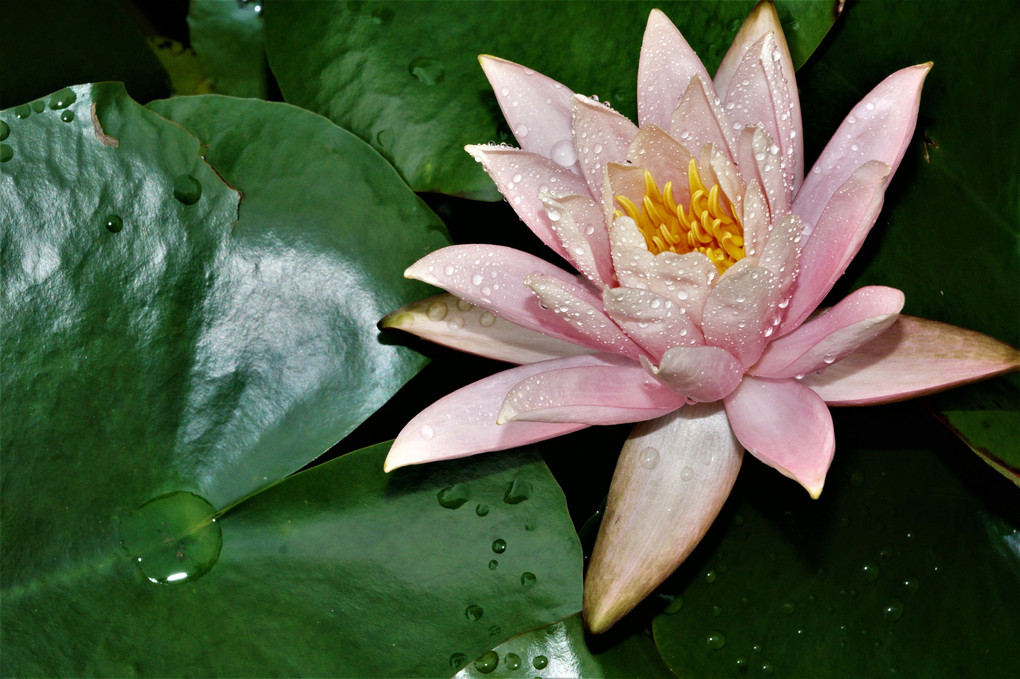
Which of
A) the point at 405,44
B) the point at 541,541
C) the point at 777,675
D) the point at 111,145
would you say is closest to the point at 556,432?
the point at 541,541

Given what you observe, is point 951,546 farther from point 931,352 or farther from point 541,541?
point 541,541

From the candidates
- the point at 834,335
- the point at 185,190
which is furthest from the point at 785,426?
the point at 185,190

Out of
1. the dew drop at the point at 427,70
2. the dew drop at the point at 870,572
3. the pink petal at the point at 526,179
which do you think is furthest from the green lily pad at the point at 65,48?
the dew drop at the point at 870,572

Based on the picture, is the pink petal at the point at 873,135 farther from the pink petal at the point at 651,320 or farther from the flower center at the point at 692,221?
the pink petal at the point at 651,320

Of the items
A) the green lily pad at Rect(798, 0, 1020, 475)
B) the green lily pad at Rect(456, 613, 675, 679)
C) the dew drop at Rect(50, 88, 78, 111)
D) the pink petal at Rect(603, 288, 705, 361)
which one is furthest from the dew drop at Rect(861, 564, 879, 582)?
the dew drop at Rect(50, 88, 78, 111)

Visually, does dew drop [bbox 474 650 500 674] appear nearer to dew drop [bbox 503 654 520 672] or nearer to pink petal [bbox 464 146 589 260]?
dew drop [bbox 503 654 520 672]

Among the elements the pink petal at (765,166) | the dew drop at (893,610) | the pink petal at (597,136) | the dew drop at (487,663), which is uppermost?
the pink petal at (765,166)
